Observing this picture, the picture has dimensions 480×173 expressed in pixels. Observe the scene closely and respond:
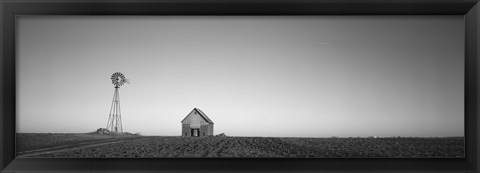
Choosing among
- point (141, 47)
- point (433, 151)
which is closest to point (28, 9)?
point (141, 47)

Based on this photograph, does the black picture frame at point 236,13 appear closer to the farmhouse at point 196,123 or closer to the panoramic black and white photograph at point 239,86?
the panoramic black and white photograph at point 239,86

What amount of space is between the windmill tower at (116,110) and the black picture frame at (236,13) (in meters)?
0.35

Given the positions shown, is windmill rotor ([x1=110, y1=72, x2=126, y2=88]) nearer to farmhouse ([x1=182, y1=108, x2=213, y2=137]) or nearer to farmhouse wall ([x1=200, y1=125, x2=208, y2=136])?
farmhouse ([x1=182, y1=108, x2=213, y2=137])

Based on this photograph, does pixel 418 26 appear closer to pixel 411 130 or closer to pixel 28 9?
pixel 411 130

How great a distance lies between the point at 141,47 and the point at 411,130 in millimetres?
2778

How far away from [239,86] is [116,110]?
1239 millimetres

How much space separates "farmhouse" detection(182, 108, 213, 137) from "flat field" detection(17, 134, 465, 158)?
11cm

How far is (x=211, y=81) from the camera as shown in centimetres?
445

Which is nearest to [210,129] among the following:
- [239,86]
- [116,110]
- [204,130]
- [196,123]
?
[204,130]

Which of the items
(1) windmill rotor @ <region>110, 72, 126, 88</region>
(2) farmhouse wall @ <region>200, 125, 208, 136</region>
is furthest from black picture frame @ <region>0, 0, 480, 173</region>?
(1) windmill rotor @ <region>110, 72, 126, 88</region>

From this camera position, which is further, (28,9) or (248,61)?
(248,61)

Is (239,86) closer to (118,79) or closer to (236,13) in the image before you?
(236,13)

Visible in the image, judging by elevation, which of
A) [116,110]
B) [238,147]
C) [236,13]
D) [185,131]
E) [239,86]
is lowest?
[238,147]

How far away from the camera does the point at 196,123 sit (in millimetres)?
4250
